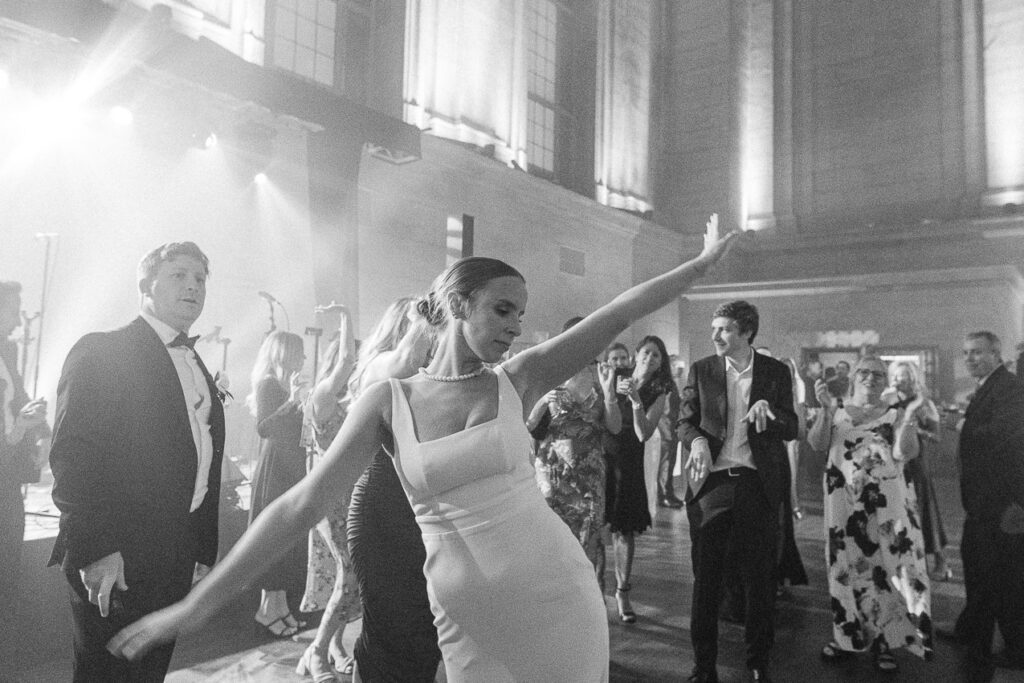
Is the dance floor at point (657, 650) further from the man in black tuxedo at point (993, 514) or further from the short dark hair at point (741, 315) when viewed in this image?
the short dark hair at point (741, 315)

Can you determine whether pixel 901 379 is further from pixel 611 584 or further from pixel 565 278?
pixel 565 278

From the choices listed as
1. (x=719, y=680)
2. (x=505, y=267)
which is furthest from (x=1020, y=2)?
(x=505, y=267)

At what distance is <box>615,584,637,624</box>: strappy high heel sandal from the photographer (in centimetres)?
438

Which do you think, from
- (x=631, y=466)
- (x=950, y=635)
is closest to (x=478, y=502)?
(x=631, y=466)

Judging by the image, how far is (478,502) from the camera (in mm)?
1489

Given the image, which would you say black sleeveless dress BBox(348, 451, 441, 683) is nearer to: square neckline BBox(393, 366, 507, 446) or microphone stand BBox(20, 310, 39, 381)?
square neckline BBox(393, 366, 507, 446)

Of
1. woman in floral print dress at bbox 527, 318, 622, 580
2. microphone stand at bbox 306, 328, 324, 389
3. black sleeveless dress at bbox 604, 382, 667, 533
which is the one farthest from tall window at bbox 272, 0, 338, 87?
woman in floral print dress at bbox 527, 318, 622, 580

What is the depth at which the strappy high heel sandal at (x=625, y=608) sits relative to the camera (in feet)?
14.4

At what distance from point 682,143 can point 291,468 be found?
1367 cm

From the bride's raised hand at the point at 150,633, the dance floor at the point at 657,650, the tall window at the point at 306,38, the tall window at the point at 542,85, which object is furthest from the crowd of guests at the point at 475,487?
the tall window at the point at 542,85

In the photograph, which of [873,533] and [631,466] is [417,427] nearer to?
[873,533]

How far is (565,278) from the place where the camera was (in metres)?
12.1

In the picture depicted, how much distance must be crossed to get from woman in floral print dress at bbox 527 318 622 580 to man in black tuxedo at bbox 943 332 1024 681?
72.7 inches

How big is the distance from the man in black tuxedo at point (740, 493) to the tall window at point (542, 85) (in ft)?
32.1
